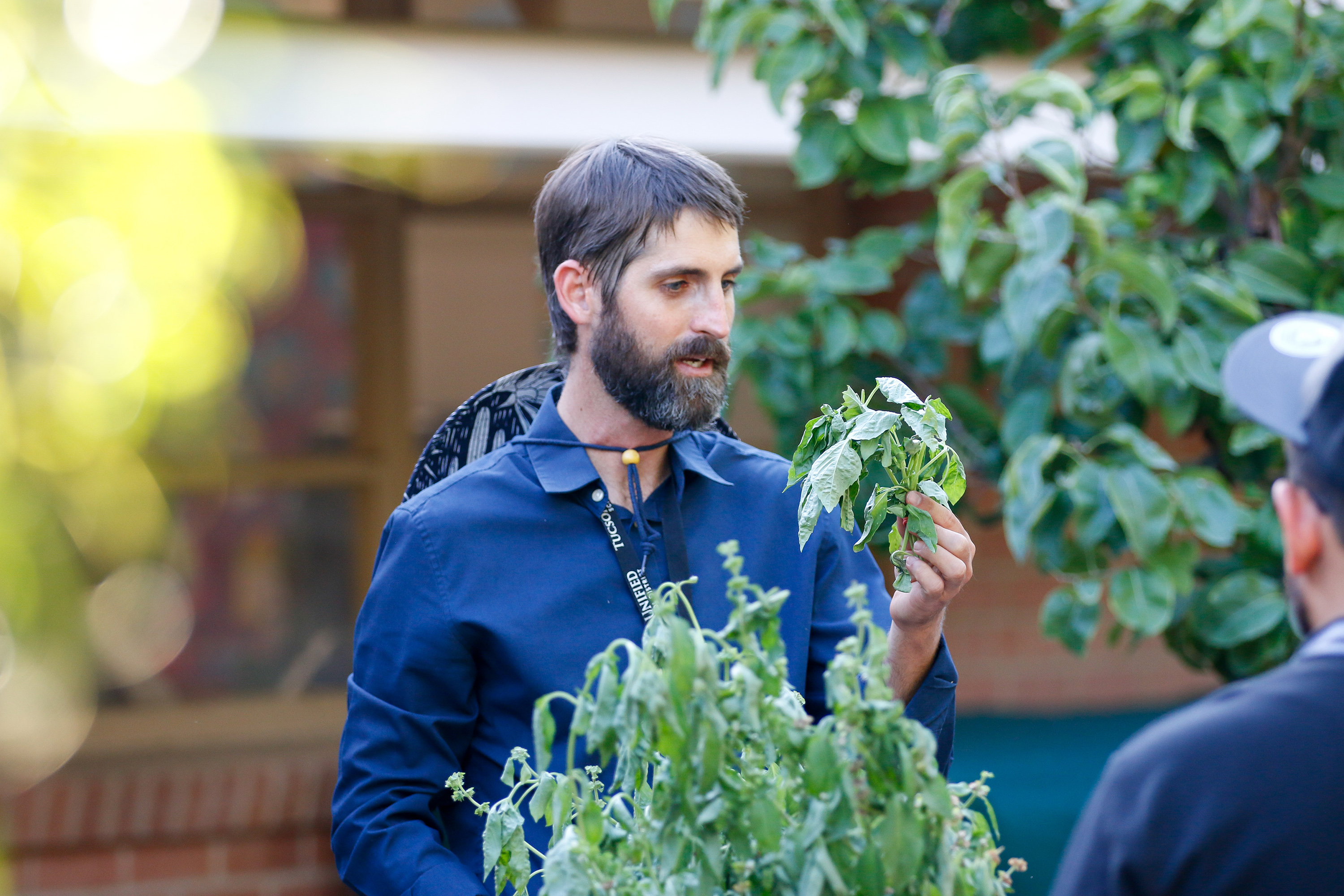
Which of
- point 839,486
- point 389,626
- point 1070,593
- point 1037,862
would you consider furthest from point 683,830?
point 1037,862

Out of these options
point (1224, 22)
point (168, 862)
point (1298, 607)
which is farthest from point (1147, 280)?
point (168, 862)

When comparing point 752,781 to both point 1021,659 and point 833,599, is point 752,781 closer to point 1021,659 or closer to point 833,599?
point 833,599

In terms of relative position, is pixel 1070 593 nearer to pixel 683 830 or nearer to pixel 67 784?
pixel 683 830

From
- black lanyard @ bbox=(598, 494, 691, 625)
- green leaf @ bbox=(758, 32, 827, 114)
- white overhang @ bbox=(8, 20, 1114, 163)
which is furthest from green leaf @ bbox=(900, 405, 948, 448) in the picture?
white overhang @ bbox=(8, 20, 1114, 163)

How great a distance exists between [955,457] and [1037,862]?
2.44 m

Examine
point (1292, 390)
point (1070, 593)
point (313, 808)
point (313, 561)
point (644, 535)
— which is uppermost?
point (1292, 390)

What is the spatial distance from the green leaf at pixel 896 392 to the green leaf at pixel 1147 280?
1384mm

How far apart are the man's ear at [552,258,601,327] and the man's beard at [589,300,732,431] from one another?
0.14 ft

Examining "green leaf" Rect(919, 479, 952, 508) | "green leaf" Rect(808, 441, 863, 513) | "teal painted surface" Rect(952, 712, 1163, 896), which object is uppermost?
"green leaf" Rect(808, 441, 863, 513)

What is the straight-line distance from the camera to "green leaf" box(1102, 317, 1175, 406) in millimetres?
2623

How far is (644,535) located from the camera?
68.5 inches

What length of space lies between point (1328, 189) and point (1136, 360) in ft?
1.85

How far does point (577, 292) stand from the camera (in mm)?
1802

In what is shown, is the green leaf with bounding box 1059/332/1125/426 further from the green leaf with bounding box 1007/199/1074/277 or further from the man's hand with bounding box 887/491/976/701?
the man's hand with bounding box 887/491/976/701
